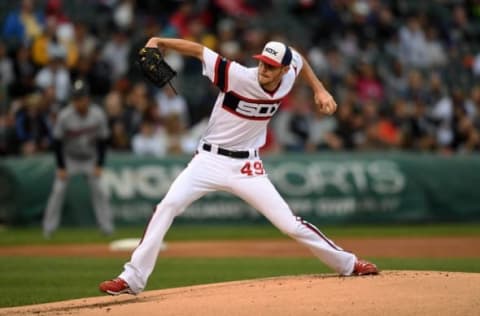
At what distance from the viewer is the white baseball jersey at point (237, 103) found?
27.8 ft

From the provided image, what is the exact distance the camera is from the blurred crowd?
19.6 metres

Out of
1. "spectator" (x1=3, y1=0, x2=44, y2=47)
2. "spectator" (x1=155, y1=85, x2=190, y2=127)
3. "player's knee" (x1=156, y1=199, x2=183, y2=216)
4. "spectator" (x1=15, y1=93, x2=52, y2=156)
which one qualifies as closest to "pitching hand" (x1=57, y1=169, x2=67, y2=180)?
"spectator" (x1=15, y1=93, x2=52, y2=156)

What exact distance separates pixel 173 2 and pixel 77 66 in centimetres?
338

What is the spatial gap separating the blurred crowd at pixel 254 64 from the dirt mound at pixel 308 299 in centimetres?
1081

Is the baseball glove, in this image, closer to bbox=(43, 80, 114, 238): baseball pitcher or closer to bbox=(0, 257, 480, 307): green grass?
bbox=(0, 257, 480, 307): green grass

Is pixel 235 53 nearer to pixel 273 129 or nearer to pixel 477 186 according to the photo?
pixel 273 129

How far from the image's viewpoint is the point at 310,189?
63.5 ft

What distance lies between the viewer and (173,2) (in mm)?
22219

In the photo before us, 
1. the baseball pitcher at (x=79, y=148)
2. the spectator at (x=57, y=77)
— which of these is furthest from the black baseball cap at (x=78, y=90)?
the spectator at (x=57, y=77)

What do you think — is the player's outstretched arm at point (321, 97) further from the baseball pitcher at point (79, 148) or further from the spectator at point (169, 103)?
the spectator at point (169, 103)

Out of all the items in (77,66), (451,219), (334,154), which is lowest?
(451,219)

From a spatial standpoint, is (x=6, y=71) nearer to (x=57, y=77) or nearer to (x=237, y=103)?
(x=57, y=77)

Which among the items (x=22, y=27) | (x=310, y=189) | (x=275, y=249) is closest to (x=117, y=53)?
(x=22, y=27)

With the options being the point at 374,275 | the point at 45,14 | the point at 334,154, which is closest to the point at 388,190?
the point at 334,154
